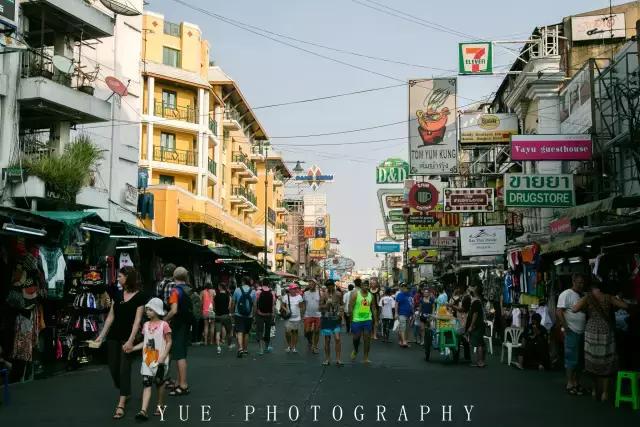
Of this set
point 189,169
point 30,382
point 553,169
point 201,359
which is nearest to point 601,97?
point 553,169

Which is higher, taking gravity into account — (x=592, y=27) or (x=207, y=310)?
(x=592, y=27)

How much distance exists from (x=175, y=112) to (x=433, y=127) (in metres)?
28.8

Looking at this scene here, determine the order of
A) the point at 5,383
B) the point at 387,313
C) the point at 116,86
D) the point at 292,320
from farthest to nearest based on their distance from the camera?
the point at 116,86 < the point at 387,313 < the point at 292,320 < the point at 5,383

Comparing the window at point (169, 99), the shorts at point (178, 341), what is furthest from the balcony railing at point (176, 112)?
the shorts at point (178, 341)

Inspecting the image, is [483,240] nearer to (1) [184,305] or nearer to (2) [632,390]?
(2) [632,390]

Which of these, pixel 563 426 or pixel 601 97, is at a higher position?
pixel 601 97

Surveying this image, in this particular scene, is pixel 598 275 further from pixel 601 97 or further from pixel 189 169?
pixel 189 169

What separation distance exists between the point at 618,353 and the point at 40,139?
817 inches

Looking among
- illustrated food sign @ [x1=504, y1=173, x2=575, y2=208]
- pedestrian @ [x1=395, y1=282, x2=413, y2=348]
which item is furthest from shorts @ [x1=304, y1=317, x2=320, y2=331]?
illustrated food sign @ [x1=504, y1=173, x2=575, y2=208]

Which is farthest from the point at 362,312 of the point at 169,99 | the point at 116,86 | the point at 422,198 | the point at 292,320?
the point at 169,99

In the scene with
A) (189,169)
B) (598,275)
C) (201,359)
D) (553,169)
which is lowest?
(201,359)

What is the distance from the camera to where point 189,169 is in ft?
168

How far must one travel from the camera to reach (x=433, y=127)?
2598 cm

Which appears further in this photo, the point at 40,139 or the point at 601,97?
the point at 40,139
